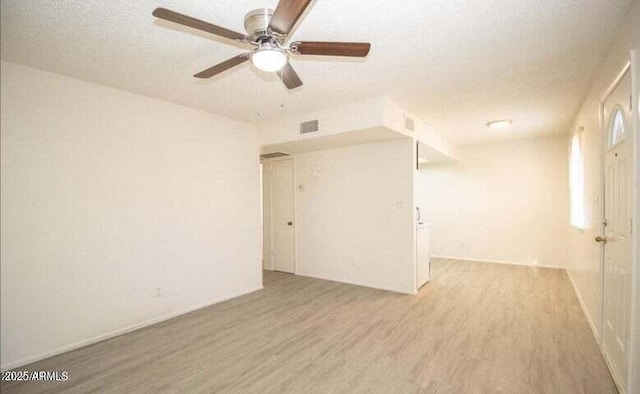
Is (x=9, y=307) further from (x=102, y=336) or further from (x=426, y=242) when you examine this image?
(x=426, y=242)

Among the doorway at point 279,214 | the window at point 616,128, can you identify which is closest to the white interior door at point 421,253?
the doorway at point 279,214

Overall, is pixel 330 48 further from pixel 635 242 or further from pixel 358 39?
pixel 635 242

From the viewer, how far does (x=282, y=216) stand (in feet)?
18.2

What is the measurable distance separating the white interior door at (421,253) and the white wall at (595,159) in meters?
1.84

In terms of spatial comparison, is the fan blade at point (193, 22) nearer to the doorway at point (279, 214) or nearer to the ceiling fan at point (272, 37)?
the ceiling fan at point (272, 37)

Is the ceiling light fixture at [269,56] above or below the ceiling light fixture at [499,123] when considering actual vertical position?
below

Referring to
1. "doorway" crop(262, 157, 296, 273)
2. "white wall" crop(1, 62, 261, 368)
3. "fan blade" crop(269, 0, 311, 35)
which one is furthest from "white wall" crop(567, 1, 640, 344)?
"doorway" crop(262, 157, 296, 273)

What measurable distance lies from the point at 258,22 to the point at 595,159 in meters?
3.20

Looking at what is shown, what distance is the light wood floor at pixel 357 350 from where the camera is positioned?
2.12m

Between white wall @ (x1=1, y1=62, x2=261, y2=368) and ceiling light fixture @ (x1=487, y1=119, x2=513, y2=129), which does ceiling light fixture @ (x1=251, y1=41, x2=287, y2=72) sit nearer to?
white wall @ (x1=1, y1=62, x2=261, y2=368)

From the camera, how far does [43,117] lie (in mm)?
2367

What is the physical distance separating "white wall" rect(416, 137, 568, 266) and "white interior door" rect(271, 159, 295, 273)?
280 centimetres

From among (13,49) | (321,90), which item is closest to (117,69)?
(13,49)

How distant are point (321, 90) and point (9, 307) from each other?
3.31 meters
